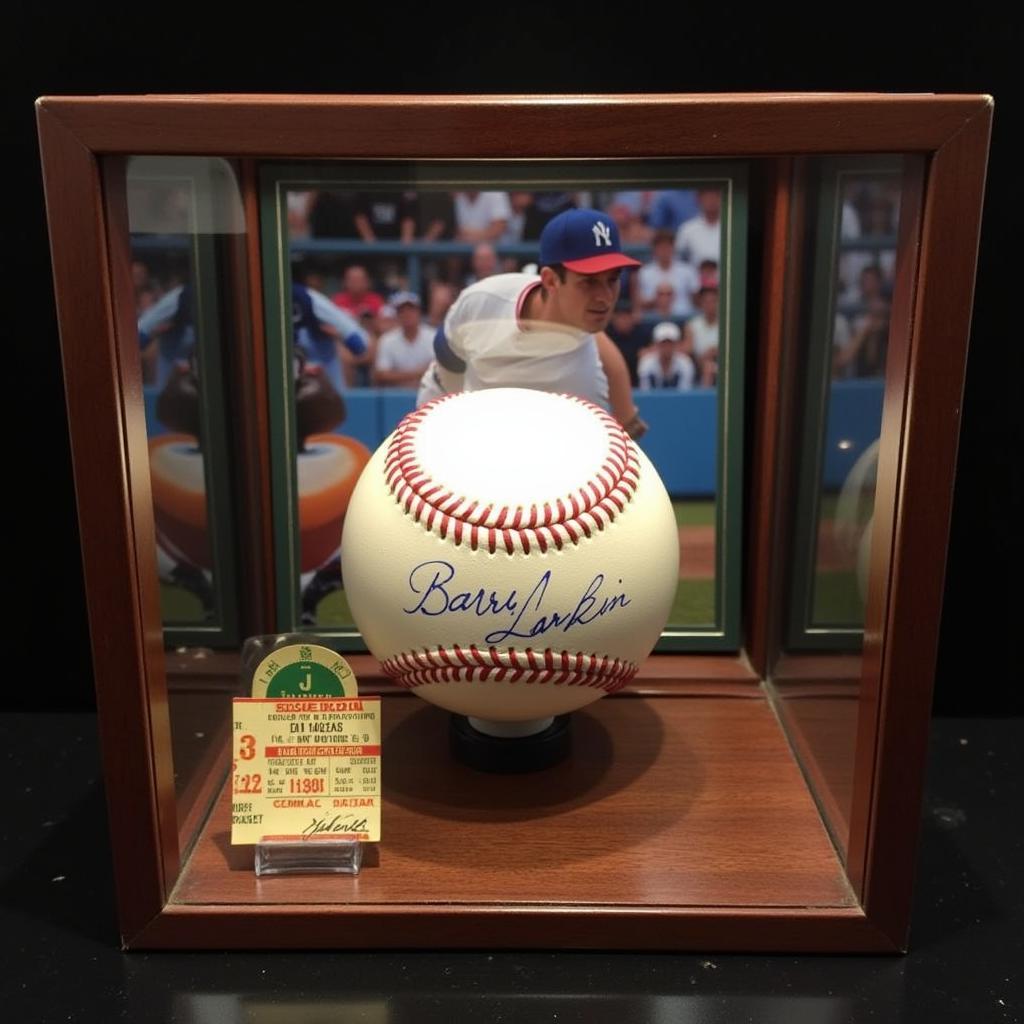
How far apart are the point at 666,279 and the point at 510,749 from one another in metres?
0.55

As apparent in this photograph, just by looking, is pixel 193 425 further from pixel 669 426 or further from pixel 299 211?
pixel 669 426

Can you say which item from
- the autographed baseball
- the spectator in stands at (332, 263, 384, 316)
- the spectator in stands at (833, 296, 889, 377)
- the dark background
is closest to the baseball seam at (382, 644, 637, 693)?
the autographed baseball

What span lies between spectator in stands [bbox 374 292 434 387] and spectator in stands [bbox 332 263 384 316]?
0.02 metres

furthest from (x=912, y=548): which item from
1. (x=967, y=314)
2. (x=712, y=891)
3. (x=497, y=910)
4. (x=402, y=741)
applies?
(x=402, y=741)

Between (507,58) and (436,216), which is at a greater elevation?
(507,58)

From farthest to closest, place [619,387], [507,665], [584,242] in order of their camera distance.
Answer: [619,387] → [584,242] → [507,665]

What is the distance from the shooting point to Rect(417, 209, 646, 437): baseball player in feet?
4.09

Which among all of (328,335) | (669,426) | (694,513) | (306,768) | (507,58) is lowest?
(306,768)

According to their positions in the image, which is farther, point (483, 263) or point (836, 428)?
point (483, 263)

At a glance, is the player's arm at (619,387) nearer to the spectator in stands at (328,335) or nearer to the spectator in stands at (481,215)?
the spectator in stands at (481,215)

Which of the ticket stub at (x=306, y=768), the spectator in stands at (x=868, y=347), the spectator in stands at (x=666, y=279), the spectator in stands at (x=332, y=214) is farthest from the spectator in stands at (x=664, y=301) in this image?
the ticket stub at (x=306, y=768)

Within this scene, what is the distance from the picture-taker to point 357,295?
1313mm

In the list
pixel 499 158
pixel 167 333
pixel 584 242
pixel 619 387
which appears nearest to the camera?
pixel 499 158
